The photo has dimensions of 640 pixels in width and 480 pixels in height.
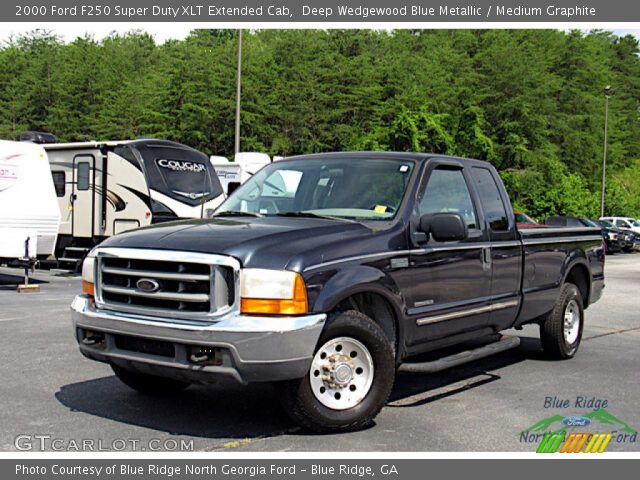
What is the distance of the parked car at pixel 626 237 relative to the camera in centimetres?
3650

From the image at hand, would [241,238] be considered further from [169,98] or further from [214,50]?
[214,50]

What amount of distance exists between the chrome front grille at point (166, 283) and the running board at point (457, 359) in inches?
63.9

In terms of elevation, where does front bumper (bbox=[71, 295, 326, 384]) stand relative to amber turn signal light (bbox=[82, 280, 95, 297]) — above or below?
below

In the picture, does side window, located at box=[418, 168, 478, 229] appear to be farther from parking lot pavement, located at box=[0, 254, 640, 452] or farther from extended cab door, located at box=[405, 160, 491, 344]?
parking lot pavement, located at box=[0, 254, 640, 452]

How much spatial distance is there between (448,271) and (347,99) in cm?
4397

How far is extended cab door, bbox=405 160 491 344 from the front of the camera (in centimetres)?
622

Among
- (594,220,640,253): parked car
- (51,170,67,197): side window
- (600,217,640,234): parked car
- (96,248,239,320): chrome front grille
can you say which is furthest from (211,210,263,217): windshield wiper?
(600,217,640,234): parked car

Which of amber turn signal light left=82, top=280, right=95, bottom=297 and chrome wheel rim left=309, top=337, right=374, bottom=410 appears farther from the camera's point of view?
amber turn signal light left=82, top=280, right=95, bottom=297

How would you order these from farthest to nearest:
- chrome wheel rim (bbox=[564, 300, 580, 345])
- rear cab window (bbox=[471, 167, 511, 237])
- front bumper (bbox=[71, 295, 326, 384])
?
chrome wheel rim (bbox=[564, 300, 580, 345]) < rear cab window (bbox=[471, 167, 511, 237]) < front bumper (bbox=[71, 295, 326, 384])

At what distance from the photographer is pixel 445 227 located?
6129 millimetres

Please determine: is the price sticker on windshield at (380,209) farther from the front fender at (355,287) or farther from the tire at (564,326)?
the tire at (564,326)

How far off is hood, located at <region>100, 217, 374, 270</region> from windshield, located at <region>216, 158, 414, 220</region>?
14.4 inches

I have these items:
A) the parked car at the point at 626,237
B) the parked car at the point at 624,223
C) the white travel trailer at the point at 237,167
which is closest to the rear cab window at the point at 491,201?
the white travel trailer at the point at 237,167

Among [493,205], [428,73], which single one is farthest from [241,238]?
[428,73]
